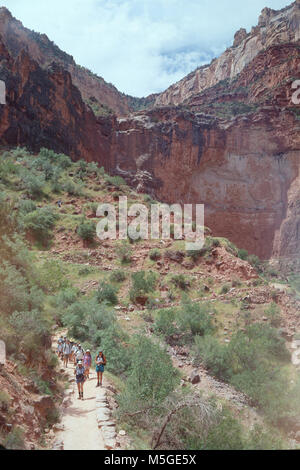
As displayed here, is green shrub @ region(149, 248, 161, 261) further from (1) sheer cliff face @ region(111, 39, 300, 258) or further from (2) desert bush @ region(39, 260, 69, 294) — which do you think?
(1) sheer cliff face @ region(111, 39, 300, 258)

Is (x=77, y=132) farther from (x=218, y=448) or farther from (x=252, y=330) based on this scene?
(x=218, y=448)

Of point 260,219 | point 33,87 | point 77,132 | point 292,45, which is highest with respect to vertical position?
point 292,45

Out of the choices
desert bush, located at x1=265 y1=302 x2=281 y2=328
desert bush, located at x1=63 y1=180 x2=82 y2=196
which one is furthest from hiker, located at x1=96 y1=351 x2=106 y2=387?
desert bush, located at x1=63 y1=180 x2=82 y2=196

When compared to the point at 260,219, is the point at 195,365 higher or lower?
lower

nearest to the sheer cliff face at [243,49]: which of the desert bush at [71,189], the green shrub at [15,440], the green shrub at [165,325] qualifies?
the desert bush at [71,189]

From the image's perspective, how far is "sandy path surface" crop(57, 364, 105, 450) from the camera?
5.63m

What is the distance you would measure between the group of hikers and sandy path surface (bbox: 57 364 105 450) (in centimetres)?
26

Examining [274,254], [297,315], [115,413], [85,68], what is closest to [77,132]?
[274,254]

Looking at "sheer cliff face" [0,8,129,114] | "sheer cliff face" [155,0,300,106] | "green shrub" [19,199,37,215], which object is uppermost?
"sheer cliff face" [155,0,300,106]

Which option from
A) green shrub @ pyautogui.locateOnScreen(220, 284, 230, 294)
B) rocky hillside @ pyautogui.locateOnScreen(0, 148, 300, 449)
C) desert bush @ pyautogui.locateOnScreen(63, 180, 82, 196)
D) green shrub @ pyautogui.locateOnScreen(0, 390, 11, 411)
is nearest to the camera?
green shrub @ pyautogui.locateOnScreen(0, 390, 11, 411)

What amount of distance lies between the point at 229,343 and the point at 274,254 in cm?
3146

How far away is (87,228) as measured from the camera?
19.7 m

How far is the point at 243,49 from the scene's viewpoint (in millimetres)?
74062

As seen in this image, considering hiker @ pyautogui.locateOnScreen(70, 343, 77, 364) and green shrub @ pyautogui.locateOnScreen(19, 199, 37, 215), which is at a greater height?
green shrub @ pyautogui.locateOnScreen(19, 199, 37, 215)
